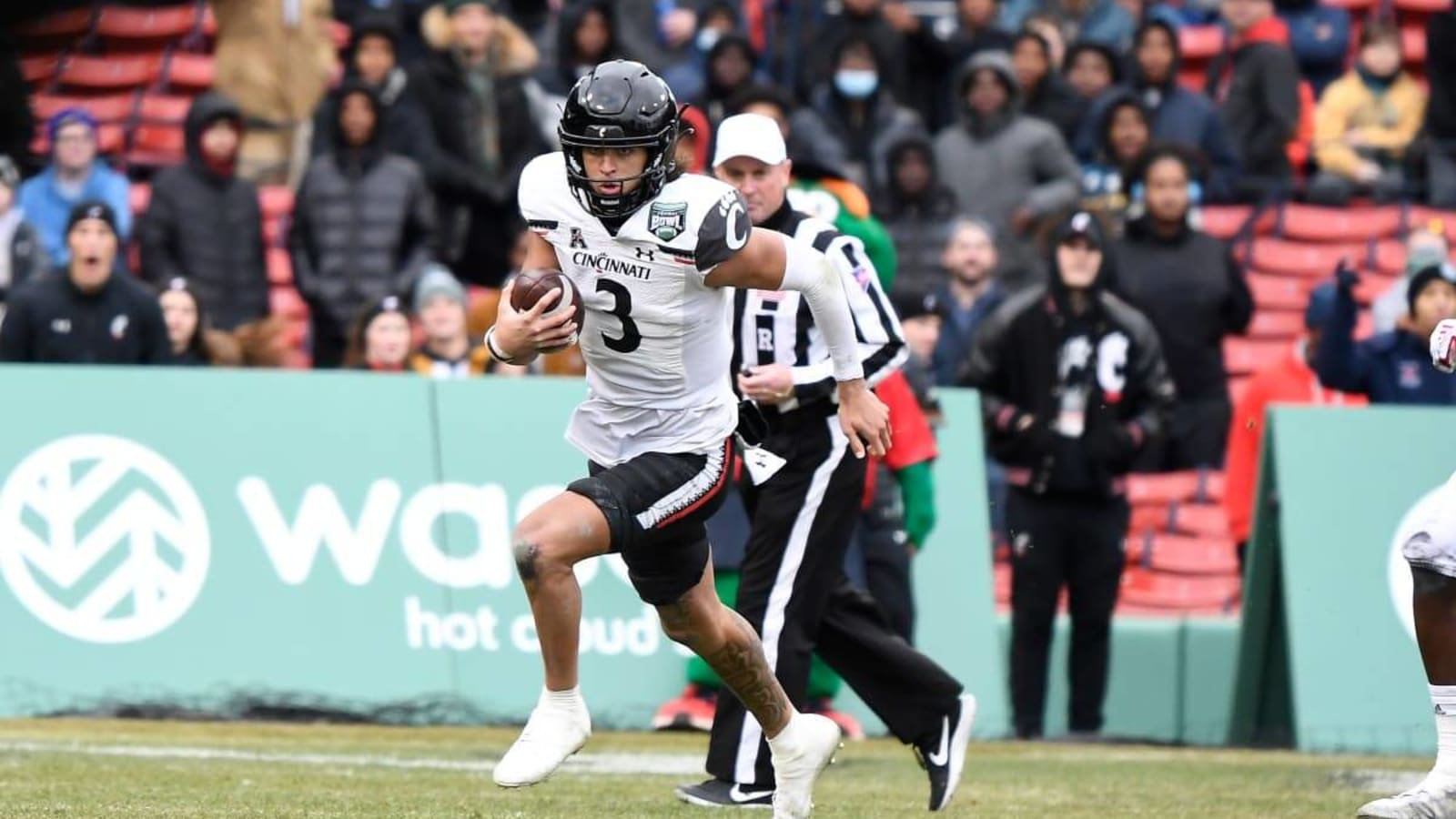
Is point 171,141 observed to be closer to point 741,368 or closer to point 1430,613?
point 741,368

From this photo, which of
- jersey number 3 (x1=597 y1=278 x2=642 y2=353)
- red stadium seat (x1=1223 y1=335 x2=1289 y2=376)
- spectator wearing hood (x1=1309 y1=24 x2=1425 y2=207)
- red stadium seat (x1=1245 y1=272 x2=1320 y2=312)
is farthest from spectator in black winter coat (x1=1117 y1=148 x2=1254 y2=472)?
jersey number 3 (x1=597 y1=278 x2=642 y2=353)

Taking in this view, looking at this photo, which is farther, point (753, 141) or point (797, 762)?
point (753, 141)

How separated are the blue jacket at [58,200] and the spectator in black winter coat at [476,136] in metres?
1.78

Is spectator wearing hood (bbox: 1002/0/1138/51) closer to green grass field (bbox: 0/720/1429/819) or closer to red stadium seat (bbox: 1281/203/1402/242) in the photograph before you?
red stadium seat (bbox: 1281/203/1402/242)

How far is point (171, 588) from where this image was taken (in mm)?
10805

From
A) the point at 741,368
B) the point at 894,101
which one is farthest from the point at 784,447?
the point at 894,101

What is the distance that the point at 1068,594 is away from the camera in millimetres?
11664

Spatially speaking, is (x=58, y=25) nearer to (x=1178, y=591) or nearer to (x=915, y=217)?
(x=915, y=217)

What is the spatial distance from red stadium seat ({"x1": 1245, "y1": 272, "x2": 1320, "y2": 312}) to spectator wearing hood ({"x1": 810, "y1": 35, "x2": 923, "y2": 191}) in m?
2.30

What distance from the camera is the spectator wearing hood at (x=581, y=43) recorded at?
600 inches

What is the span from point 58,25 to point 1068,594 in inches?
348

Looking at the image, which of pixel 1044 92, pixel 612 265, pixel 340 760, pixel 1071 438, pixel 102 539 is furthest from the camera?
pixel 1044 92

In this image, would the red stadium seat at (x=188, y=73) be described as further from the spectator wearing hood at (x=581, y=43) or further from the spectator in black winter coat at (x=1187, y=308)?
the spectator in black winter coat at (x=1187, y=308)

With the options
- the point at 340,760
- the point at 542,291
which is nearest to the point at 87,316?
the point at 340,760
